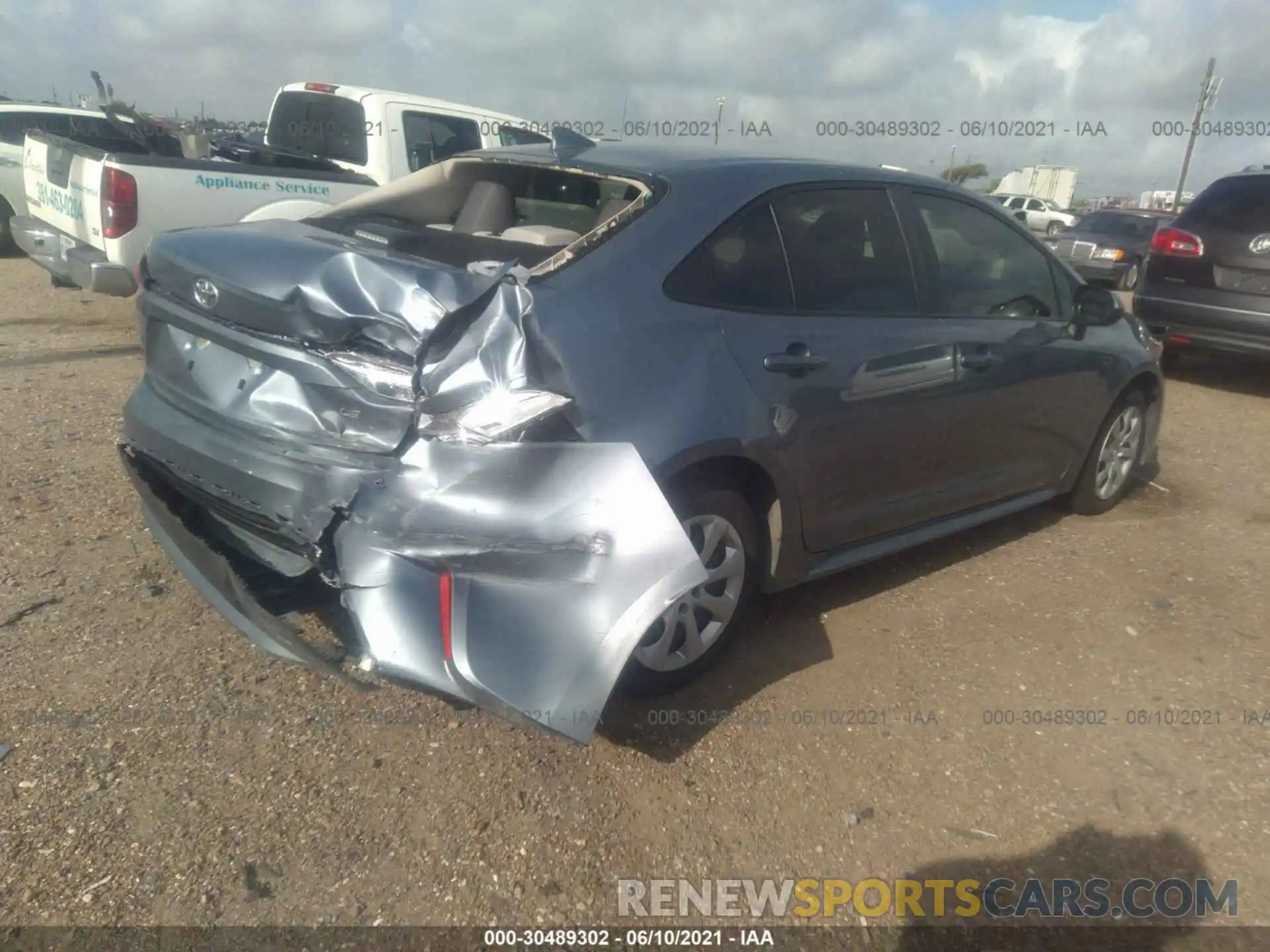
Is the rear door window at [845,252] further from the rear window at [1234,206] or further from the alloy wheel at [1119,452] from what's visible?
the rear window at [1234,206]

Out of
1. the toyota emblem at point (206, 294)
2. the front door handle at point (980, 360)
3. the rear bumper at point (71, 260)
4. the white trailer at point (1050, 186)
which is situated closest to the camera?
the toyota emblem at point (206, 294)

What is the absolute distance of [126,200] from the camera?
20.4 ft

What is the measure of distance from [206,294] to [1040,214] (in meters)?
35.2

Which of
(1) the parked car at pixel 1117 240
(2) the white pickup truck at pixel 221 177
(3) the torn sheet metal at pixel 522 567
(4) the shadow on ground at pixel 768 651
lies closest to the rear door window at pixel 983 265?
(4) the shadow on ground at pixel 768 651

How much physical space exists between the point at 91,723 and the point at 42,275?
9.24 meters

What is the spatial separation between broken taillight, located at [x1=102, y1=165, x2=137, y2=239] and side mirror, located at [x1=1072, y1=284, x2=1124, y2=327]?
5.51 meters

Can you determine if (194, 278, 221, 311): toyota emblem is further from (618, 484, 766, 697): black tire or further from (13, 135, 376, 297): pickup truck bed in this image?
(13, 135, 376, 297): pickup truck bed

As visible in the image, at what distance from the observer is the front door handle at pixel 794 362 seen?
308 cm

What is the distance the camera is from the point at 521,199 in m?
3.62

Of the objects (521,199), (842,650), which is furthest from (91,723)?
(842,650)

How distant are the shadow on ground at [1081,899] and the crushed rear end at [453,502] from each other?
1.02 metres

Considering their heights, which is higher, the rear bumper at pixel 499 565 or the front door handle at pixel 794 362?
the front door handle at pixel 794 362

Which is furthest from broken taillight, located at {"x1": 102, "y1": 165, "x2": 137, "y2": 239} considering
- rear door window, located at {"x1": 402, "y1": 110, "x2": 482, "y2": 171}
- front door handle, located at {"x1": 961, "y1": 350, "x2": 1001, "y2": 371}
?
front door handle, located at {"x1": 961, "y1": 350, "x2": 1001, "y2": 371}

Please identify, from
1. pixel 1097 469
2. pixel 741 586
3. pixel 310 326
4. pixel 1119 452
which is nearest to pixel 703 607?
pixel 741 586
